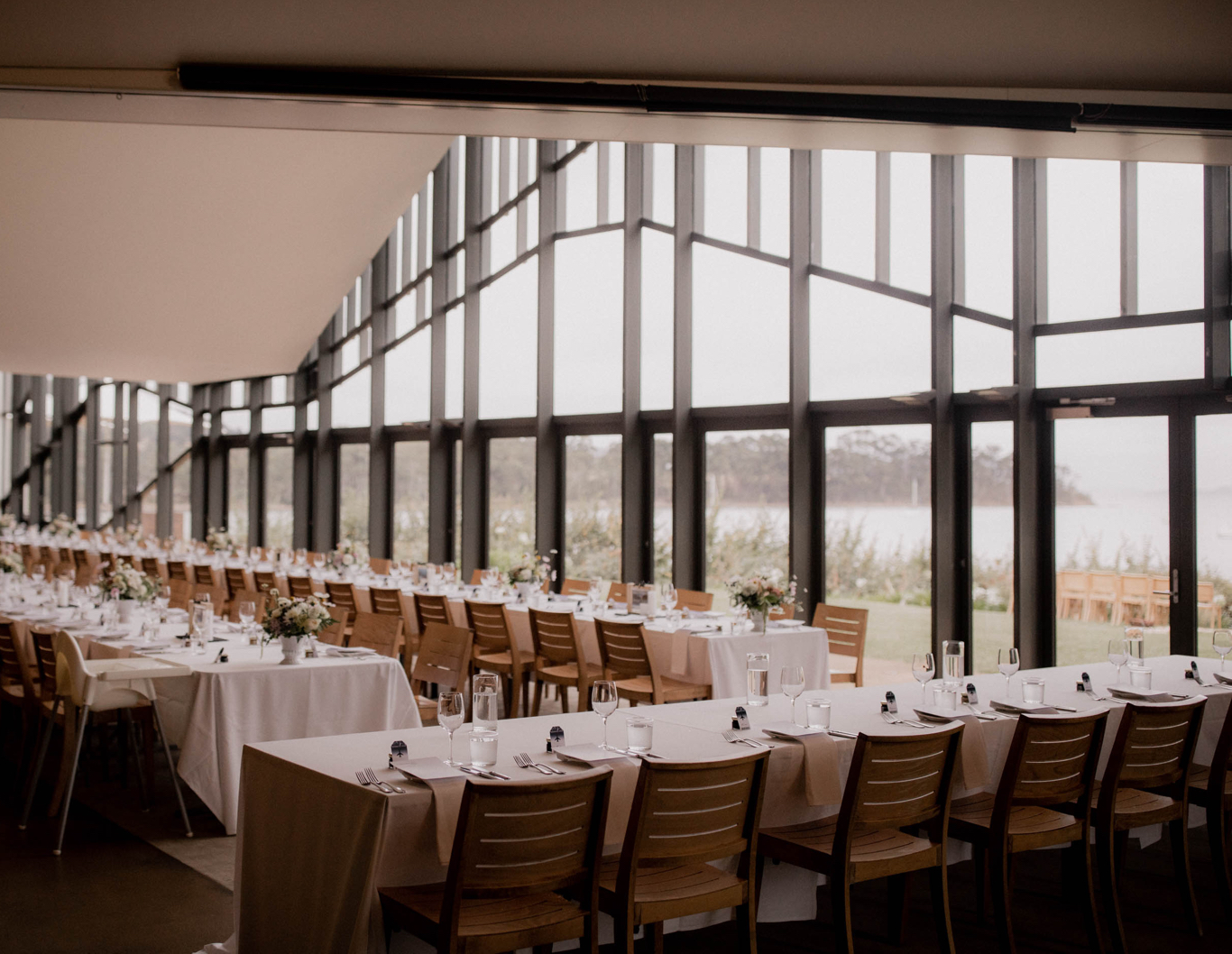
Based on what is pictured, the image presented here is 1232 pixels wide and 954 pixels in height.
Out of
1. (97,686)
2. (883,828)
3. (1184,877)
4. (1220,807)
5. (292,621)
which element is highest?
(292,621)

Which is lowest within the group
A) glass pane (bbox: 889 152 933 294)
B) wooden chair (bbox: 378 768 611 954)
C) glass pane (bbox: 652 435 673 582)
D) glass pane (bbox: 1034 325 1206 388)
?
wooden chair (bbox: 378 768 611 954)

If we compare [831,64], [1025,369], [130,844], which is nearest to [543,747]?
[130,844]

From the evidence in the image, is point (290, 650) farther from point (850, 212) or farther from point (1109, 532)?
point (850, 212)

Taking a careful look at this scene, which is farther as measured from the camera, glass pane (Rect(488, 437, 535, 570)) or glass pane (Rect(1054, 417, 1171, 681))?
glass pane (Rect(488, 437, 535, 570))

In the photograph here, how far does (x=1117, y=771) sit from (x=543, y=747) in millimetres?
2079

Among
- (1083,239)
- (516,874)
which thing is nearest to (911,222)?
(1083,239)

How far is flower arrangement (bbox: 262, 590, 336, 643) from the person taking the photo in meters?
5.67

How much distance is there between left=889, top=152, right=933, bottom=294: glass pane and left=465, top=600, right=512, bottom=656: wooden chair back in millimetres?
4071

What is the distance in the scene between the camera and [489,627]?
26.2 feet

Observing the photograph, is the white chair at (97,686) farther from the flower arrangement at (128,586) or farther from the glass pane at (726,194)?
the glass pane at (726,194)

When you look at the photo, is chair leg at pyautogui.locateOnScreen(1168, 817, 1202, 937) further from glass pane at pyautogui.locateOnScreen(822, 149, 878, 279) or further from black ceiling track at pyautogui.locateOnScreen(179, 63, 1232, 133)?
glass pane at pyautogui.locateOnScreen(822, 149, 878, 279)

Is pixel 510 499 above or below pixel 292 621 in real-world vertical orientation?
above

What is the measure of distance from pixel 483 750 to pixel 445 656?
2.58 m

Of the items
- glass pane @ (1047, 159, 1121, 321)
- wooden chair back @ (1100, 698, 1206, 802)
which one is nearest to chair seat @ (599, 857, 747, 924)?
wooden chair back @ (1100, 698, 1206, 802)
